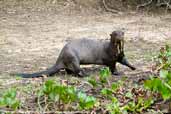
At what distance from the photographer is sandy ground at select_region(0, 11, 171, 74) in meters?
7.63

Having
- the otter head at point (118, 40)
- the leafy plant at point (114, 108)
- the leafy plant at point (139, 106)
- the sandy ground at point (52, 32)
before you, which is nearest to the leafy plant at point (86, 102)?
the leafy plant at point (114, 108)

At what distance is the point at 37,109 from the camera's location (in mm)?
3674

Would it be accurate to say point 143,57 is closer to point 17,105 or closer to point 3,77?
point 3,77

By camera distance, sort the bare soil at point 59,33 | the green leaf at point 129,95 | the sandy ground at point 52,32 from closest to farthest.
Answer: the green leaf at point 129,95
the bare soil at point 59,33
the sandy ground at point 52,32

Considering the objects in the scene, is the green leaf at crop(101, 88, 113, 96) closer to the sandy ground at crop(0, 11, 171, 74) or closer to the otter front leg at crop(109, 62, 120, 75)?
the otter front leg at crop(109, 62, 120, 75)

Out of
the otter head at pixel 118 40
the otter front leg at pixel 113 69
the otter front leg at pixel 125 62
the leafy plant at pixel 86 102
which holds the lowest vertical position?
the otter front leg at pixel 113 69

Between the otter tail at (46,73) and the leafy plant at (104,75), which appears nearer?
the leafy plant at (104,75)

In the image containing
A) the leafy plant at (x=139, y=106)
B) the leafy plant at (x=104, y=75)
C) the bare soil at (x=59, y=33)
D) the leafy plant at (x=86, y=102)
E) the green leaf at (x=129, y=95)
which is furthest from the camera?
→ the bare soil at (x=59, y=33)

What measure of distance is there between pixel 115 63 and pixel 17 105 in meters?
3.32

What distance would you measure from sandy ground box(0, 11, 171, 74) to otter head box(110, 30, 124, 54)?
103 centimetres

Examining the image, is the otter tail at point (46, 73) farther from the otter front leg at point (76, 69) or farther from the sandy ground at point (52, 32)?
the sandy ground at point (52, 32)

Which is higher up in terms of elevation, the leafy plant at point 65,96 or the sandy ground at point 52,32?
the leafy plant at point 65,96

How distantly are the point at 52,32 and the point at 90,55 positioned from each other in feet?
12.4

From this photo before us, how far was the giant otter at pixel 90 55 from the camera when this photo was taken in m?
6.39
